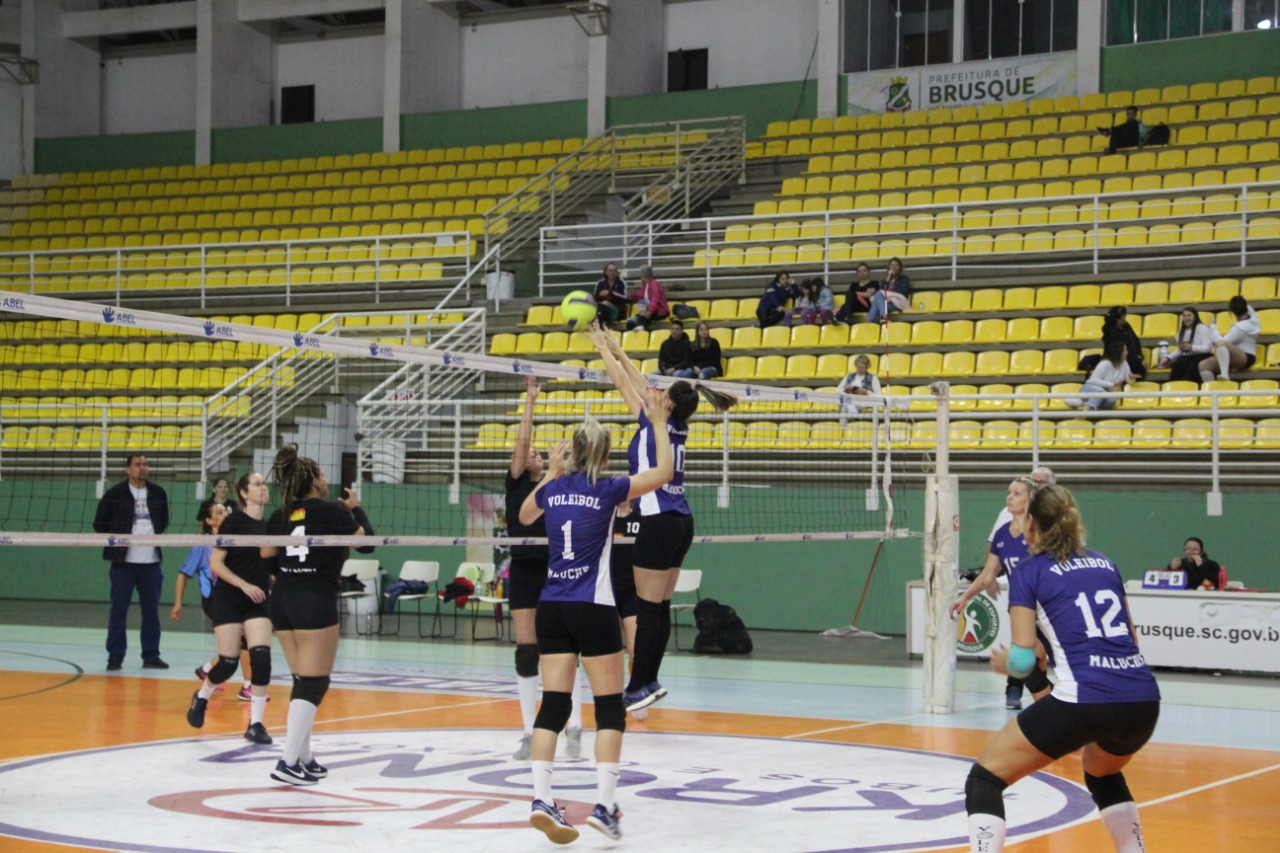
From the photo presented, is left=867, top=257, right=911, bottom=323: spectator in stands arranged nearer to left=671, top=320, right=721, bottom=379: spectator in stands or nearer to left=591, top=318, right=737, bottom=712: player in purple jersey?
left=671, top=320, right=721, bottom=379: spectator in stands

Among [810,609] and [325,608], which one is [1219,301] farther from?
[325,608]

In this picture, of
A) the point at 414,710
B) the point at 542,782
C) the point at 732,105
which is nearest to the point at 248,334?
the point at 542,782

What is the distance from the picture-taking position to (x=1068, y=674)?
16.8 feet

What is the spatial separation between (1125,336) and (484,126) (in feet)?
50.7

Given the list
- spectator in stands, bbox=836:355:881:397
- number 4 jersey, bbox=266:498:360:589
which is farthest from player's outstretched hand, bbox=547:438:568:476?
spectator in stands, bbox=836:355:881:397

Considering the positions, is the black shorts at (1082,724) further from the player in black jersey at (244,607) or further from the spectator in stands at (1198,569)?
the spectator in stands at (1198,569)

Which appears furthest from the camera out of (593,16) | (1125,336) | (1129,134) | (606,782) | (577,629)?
(593,16)

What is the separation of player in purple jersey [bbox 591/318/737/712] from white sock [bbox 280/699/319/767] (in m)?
1.79

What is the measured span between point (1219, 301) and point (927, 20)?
1005 cm

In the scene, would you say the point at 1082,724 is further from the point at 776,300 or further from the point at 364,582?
the point at 776,300

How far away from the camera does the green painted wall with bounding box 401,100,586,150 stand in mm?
27812

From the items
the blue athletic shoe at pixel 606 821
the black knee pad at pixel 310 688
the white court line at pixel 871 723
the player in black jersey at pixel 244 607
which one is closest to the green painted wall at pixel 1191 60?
the white court line at pixel 871 723

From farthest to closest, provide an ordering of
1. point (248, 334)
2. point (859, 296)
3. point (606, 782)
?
point (859, 296) < point (248, 334) < point (606, 782)

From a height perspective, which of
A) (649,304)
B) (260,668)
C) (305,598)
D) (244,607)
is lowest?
(260,668)
